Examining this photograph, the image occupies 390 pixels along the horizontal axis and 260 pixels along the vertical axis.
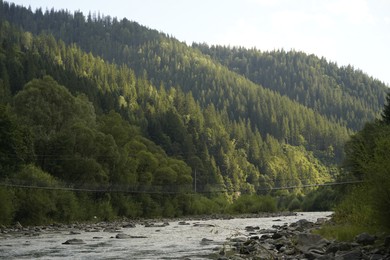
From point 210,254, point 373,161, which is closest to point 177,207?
point 210,254

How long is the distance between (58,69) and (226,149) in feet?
185

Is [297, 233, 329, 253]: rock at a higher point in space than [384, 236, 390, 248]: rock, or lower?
lower

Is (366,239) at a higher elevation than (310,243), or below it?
higher

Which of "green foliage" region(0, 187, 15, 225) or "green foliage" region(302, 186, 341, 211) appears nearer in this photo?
"green foliage" region(0, 187, 15, 225)

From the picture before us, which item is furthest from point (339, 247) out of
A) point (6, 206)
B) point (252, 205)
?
point (252, 205)

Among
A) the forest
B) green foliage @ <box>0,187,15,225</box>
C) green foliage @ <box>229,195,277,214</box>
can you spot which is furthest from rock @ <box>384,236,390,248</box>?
green foliage @ <box>229,195,277,214</box>

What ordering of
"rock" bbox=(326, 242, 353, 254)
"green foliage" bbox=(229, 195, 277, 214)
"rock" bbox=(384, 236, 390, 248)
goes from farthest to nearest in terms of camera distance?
"green foliage" bbox=(229, 195, 277, 214), "rock" bbox=(326, 242, 353, 254), "rock" bbox=(384, 236, 390, 248)

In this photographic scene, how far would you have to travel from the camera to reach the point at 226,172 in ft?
460

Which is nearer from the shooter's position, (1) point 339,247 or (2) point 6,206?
(1) point 339,247

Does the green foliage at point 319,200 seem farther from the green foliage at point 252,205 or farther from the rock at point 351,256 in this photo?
the rock at point 351,256

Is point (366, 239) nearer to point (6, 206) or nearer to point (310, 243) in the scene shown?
point (310, 243)

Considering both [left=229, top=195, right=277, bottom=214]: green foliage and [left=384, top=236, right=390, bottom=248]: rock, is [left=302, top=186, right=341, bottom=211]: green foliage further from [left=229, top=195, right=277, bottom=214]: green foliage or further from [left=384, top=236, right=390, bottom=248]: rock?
[left=384, top=236, right=390, bottom=248]: rock

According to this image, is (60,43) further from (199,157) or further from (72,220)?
(72,220)

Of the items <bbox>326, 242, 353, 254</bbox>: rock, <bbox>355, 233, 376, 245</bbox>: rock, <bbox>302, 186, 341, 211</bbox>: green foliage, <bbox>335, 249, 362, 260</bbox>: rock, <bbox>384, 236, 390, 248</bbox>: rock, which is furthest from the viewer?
<bbox>302, 186, 341, 211</bbox>: green foliage
